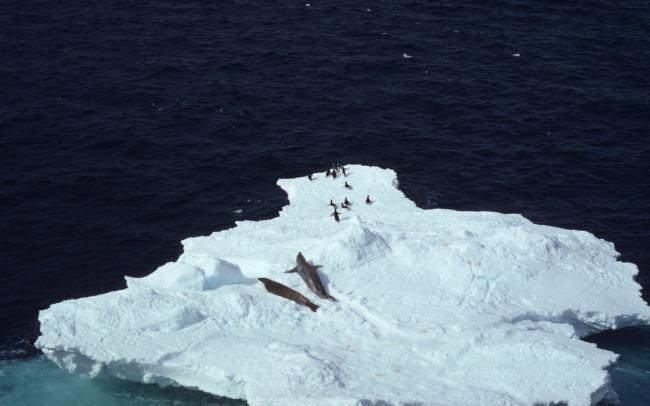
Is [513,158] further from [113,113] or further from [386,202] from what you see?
[113,113]

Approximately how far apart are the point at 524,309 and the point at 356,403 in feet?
43.3

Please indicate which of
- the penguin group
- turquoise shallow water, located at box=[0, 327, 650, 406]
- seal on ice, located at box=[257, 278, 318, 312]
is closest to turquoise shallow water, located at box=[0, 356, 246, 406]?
turquoise shallow water, located at box=[0, 327, 650, 406]

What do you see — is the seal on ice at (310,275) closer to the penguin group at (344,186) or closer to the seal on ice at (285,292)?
the seal on ice at (285,292)

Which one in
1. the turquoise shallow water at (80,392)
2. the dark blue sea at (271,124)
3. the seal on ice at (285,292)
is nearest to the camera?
the turquoise shallow water at (80,392)

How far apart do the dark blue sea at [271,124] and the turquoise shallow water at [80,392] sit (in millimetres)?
104

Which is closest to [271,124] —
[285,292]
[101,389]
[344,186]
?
[344,186]

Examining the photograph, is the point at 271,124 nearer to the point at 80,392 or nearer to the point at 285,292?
the point at 285,292

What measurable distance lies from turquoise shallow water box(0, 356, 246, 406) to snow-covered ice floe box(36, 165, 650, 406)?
88cm

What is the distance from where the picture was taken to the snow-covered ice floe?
42344mm

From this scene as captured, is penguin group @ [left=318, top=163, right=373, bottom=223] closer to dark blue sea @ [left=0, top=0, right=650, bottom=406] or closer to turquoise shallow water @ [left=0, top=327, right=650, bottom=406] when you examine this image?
dark blue sea @ [left=0, top=0, right=650, bottom=406]

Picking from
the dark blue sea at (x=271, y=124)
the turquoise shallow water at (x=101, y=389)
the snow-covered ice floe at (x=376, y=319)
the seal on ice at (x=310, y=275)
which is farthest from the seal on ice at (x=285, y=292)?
the dark blue sea at (x=271, y=124)

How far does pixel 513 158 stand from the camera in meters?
71.4

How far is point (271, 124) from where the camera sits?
75.6 m

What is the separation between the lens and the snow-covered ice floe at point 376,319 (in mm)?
42344
